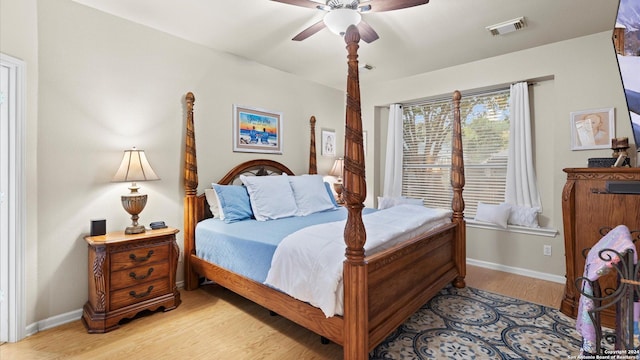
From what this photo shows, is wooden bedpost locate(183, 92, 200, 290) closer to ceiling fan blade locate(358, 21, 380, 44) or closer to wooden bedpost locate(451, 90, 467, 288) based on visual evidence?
ceiling fan blade locate(358, 21, 380, 44)

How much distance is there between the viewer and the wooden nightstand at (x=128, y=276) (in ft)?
7.54

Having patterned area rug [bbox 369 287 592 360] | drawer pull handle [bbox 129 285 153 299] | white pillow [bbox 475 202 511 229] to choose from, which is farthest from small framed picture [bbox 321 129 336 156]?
drawer pull handle [bbox 129 285 153 299]

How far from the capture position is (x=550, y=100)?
3.49m

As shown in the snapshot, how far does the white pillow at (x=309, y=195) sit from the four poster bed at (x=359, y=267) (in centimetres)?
83

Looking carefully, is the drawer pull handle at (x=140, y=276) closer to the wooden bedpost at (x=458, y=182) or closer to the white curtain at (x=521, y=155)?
the wooden bedpost at (x=458, y=182)

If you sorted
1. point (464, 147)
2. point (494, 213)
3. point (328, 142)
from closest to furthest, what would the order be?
point (494, 213) → point (464, 147) → point (328, 142)

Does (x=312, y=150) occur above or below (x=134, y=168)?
above

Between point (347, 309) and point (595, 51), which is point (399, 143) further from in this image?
point (347, 309)

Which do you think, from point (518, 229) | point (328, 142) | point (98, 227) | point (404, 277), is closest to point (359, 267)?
point (404, 277)

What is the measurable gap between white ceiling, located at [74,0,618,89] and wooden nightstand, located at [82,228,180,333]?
1988 mm

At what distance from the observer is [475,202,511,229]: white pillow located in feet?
11.9

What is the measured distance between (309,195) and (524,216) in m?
2.61

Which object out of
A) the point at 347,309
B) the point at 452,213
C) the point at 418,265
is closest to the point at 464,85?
the point at 452,213

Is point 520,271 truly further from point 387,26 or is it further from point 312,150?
point 387,26
